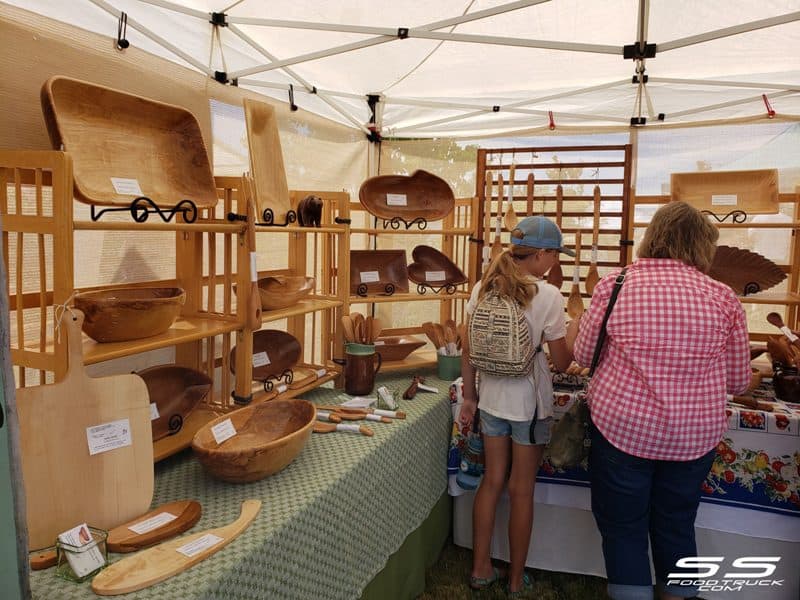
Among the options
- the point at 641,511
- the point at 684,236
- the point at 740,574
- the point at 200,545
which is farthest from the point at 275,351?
the point at 740,574

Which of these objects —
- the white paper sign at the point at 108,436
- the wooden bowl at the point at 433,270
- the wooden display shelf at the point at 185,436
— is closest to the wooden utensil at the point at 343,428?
the wooden display shelf at the point at 185,436

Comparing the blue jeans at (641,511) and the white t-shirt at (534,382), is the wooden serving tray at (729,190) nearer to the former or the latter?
the white t-shirt at (534,382)

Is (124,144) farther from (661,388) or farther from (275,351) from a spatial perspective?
(661,388)

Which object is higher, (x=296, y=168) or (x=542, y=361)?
(x=296, y=168)

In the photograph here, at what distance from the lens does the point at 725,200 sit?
3191 millimetres

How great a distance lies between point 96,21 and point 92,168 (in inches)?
25.2

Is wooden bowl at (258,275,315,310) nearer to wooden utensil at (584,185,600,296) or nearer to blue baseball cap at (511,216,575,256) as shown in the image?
blue baseball cap at (511,216,575,256)

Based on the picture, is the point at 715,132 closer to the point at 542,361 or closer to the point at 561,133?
the point at 561,133

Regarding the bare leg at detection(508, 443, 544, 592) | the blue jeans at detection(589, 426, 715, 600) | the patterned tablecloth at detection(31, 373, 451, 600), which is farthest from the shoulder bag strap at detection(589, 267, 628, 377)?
the patterned tablecloth at detection(31, 373, 451, 600)

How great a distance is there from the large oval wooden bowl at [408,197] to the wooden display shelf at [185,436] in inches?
52.4

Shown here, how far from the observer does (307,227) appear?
7.57 feet

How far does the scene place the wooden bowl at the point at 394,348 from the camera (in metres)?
3.09

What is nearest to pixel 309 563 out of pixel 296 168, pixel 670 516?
pixel 670 516

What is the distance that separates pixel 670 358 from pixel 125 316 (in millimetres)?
1513
